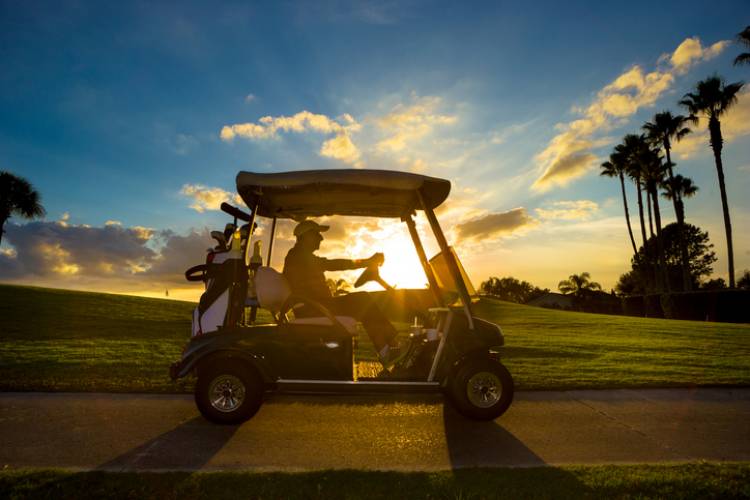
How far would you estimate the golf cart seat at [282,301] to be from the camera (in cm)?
516

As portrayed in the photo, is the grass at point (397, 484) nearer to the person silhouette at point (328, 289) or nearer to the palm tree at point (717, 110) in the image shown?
the person silhouette at point (328, 289)

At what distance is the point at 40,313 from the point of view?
22375 mm

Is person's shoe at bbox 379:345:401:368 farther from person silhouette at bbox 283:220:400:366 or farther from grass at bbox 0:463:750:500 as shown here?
grass at bbox 0:463:750:500

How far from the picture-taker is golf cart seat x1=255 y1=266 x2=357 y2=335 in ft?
16.9

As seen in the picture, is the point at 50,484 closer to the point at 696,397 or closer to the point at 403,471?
the point at 403,471

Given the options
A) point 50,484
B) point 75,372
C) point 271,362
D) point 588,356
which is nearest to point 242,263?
point 271,362

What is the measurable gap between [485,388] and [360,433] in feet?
4.66

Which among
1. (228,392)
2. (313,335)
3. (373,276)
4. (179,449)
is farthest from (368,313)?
(179,449)

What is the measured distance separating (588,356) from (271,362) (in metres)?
9.54

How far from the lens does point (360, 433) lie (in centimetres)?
469

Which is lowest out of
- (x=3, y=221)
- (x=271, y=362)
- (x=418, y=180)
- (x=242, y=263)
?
(x=271, y=362)

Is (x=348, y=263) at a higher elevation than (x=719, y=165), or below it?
below

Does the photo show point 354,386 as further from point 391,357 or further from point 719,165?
point 719,165

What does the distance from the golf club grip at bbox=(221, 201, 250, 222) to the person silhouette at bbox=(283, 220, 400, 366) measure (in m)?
0.69
